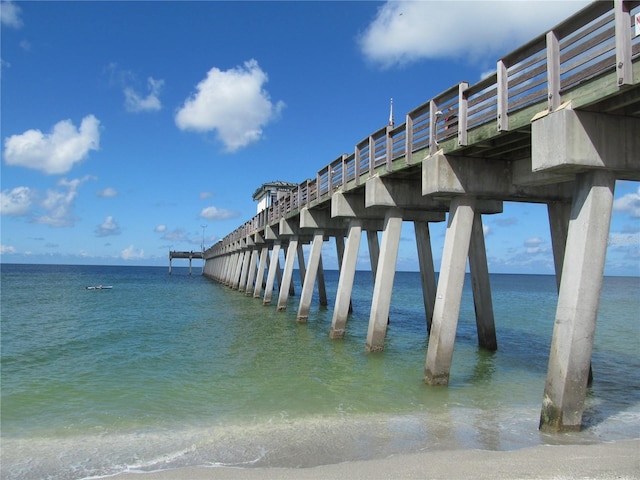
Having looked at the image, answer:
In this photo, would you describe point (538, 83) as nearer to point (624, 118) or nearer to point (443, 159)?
point (624, 118)

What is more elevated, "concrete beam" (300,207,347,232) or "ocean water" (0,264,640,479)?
"concrete beam" (300,207,347,232)

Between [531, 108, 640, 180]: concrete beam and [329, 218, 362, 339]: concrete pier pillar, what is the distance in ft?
31.3

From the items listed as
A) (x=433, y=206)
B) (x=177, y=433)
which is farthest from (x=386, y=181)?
(x=177, y=433)

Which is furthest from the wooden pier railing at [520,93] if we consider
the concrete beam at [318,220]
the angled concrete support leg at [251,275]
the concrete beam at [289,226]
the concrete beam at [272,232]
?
the angled concrete support leg at [251,275]

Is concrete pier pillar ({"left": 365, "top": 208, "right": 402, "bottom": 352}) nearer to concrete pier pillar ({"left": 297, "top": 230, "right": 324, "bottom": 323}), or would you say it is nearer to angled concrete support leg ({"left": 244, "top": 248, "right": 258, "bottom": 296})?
concrete pier pillar ({"left": 297, "top": 230, "right": 324, "bottom": 323})

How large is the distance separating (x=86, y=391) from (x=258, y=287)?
26442 millimetres

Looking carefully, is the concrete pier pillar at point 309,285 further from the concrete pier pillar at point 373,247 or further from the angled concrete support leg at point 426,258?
the angled concrete support leg at point 426,258

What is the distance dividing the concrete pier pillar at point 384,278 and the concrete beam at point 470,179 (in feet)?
10.9

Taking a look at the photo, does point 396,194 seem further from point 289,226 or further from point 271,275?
point 271,275

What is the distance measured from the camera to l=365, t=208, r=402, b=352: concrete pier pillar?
13.3 metres

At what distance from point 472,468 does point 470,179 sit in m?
6.19

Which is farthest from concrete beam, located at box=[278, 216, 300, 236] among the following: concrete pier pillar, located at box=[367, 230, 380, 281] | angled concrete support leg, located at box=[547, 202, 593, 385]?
angled concrete support leg, located at box=[547, 202, 593, 385]

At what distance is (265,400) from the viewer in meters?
9.07

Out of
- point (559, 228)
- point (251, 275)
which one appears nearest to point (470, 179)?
point (559, 228)
